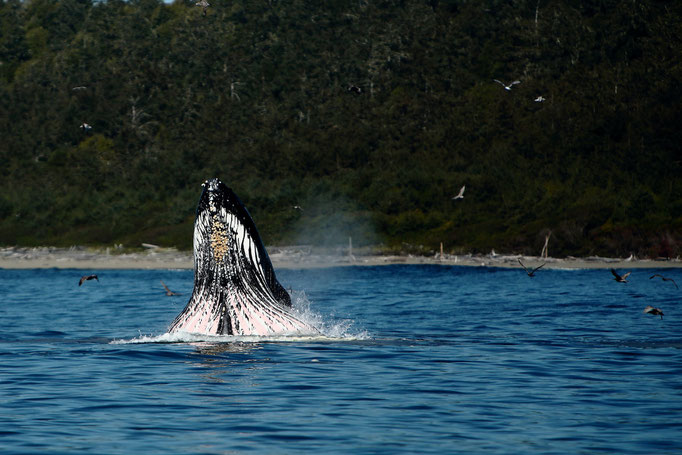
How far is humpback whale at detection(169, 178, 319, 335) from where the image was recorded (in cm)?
1302

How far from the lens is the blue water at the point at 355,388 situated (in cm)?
1126

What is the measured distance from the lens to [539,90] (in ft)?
326

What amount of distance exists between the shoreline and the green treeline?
2.40 metres

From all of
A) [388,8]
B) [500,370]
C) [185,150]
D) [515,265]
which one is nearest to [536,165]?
[515,265]

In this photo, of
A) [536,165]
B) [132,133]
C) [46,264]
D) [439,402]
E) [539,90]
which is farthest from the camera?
[132,133]

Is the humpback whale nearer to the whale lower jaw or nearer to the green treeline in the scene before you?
the whale lower jaw

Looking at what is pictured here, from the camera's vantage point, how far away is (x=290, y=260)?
72.2 m

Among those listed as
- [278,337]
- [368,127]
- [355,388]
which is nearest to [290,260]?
[368,127]

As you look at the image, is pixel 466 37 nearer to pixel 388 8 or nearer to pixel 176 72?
pixel 388 8

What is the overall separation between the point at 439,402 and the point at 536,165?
74918mm

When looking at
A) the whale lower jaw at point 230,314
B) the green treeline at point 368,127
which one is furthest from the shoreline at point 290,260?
the whale lower jaw at point 230,314

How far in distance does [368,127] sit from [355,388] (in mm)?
89597

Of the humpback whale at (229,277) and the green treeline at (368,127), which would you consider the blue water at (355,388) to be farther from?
the green treeline at (368,127)

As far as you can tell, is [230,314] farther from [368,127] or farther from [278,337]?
[368,127]
